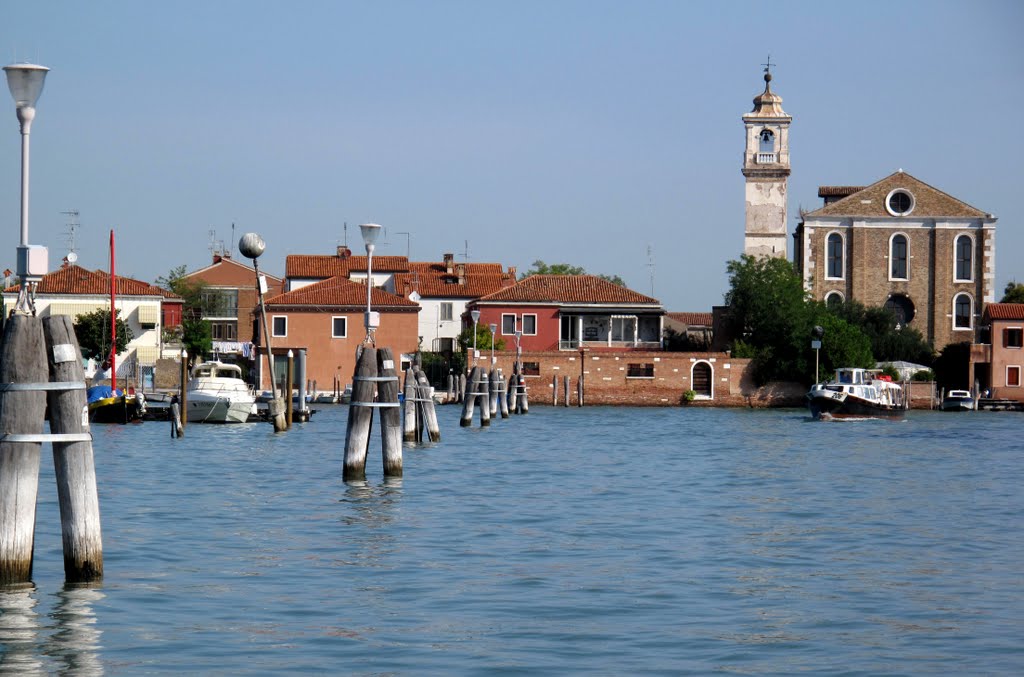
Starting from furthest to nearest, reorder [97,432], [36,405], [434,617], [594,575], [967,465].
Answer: [97,432] < [967,465] < [594,575] < [434,617] < [36,405]

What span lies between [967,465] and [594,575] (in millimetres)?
15909

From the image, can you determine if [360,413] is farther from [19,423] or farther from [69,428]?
[19,423]

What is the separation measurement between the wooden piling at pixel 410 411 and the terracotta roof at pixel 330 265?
50057 millimetres

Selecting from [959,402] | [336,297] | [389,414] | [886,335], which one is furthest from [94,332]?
[389,414]

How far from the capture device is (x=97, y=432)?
32031 mm

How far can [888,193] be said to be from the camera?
67.1 meters

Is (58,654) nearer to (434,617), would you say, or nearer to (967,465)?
(434,617)

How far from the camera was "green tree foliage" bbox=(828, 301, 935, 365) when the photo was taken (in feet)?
207

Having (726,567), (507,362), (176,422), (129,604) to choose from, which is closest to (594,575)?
(726,567)

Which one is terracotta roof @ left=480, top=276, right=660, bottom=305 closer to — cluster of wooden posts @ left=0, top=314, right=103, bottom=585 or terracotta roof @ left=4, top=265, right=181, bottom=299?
terracotta roof @ left=4, top=265, right=181, bottom=299

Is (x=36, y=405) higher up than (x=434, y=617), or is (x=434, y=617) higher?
(x=36, y=405)

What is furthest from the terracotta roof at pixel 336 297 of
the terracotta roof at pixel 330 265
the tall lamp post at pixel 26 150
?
the tall lamp post at pixel 26 150

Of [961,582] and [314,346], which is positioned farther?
[314,346]

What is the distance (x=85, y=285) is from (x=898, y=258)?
37.3 meters
